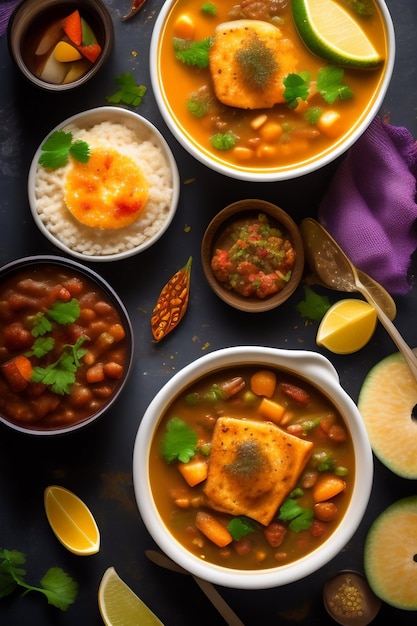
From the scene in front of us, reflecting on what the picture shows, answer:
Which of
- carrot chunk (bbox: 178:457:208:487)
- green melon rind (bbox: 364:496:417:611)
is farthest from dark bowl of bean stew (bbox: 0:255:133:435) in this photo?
green melon rind (bbox: 364:496:417:611)

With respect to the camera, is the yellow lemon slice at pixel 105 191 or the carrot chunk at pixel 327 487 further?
the yellow lemon slice at pixel 105 191

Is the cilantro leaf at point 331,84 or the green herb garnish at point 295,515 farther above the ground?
the cilantro leaf at point 331,84

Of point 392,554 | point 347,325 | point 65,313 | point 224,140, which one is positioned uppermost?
point 224,140

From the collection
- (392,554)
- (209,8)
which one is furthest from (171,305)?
(392,554)

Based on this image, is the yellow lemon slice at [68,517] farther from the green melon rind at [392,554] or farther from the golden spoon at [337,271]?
the golden spoon at [337,271]

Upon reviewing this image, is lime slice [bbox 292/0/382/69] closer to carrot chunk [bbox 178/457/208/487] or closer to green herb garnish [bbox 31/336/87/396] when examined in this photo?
green herb garnish [bbox 31/336/87/396]

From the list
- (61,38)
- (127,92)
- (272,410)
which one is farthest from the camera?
(127,92)

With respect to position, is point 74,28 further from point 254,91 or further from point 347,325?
point 347,325

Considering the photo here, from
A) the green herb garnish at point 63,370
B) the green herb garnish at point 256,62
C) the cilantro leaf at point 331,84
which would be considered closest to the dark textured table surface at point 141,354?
the green herb garnish at point 63,370
